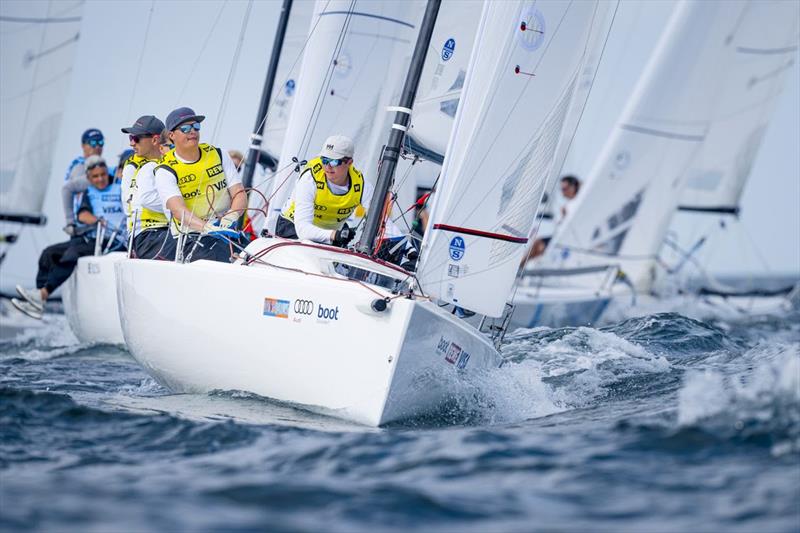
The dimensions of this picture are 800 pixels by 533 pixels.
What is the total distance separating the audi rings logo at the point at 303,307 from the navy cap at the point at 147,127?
2.45 meters

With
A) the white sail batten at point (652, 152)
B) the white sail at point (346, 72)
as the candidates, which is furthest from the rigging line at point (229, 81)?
the white sail batten at point (652, 152)

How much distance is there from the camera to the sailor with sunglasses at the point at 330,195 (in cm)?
672

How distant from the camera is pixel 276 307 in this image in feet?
19.3

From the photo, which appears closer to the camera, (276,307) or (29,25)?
(276,307)

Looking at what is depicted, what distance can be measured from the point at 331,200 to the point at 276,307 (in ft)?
4.46

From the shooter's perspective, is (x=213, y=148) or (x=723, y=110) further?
(x=723, y=110)

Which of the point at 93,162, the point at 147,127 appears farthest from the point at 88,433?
the point at 93,162

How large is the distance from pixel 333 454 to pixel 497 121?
256 centimetres

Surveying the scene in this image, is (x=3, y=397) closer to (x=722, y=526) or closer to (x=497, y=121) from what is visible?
(x=497, y=121)

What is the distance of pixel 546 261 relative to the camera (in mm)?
16828

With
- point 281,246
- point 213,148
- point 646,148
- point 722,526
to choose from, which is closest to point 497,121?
point 281,246

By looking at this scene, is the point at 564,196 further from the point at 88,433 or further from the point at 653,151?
the point at 88,433

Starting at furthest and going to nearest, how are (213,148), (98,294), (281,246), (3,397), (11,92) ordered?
(11,92) < (98,294) < (213,148) < (281,246) < (3,397)

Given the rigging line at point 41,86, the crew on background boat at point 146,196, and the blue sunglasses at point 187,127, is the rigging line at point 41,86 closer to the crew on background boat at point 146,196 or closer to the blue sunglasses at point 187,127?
the crew on background boat at point 146,196
